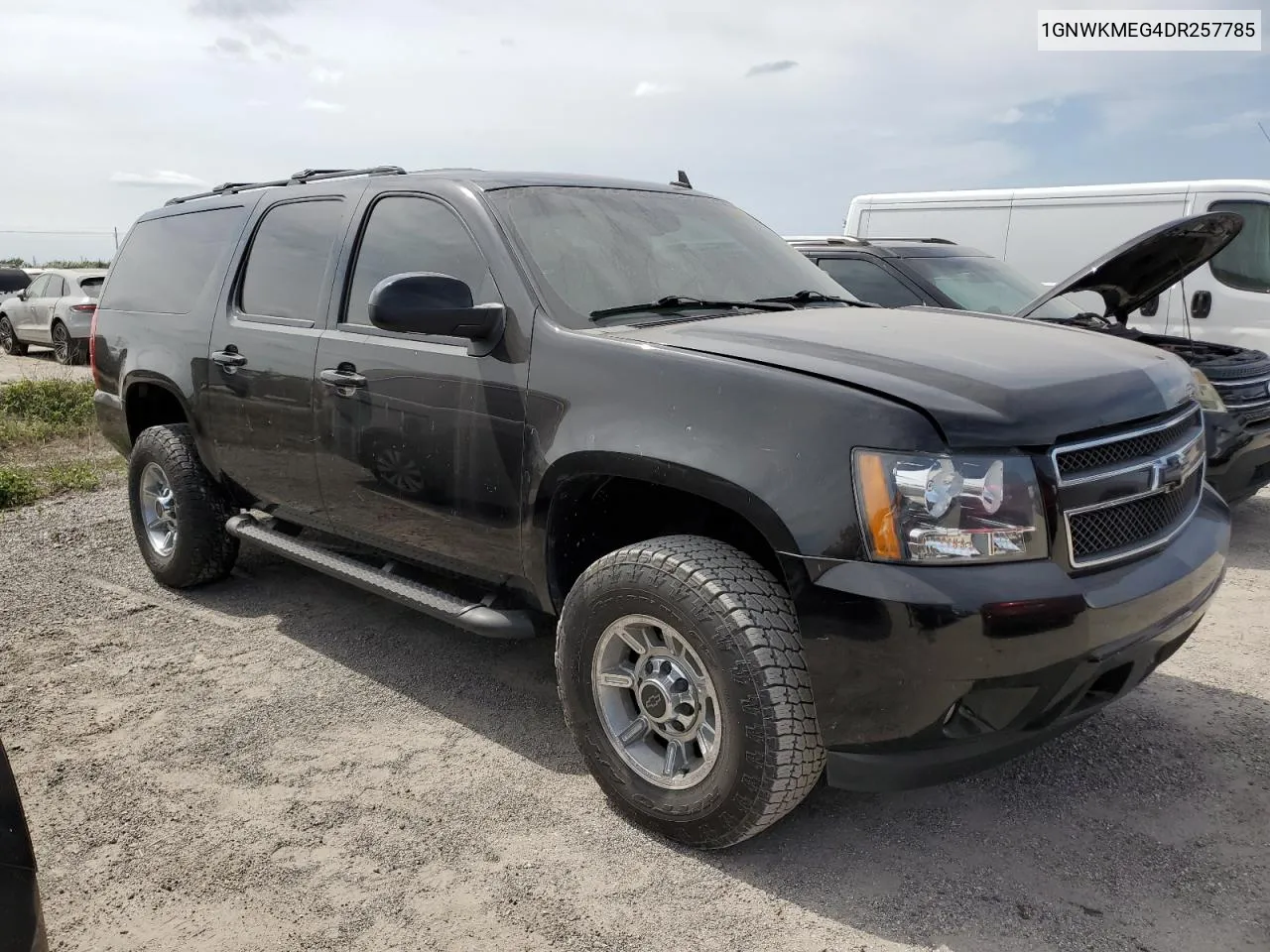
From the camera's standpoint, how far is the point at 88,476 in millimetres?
7781

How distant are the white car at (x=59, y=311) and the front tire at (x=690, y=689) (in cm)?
1521

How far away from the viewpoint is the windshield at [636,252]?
11.0 feet

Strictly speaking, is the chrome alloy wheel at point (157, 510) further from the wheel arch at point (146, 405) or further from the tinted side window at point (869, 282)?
the tinted side window at point (869, 282)

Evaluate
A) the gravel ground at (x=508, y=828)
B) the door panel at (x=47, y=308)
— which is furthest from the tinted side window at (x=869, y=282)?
the door panel at (x=47, y=308)

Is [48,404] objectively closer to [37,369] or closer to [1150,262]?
[37,369]

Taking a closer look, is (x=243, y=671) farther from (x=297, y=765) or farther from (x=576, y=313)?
(x=576, y=313)

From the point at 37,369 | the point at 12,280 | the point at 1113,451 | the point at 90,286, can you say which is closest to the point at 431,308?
the point at 1113,451

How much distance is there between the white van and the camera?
28.0ft

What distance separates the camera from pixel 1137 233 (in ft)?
28.1

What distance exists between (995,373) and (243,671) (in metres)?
3.17

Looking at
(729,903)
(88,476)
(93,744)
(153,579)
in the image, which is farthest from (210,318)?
(88,476)

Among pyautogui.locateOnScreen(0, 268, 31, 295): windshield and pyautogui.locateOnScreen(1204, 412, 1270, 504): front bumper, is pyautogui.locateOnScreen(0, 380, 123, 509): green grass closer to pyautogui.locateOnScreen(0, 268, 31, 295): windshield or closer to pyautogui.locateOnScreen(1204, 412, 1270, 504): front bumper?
pyautogui.locateOnScreen(1204, 412, 1270, 504): front bumper

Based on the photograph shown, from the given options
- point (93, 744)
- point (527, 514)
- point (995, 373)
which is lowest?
point (93, 744)

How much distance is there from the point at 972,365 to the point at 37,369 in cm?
1700
